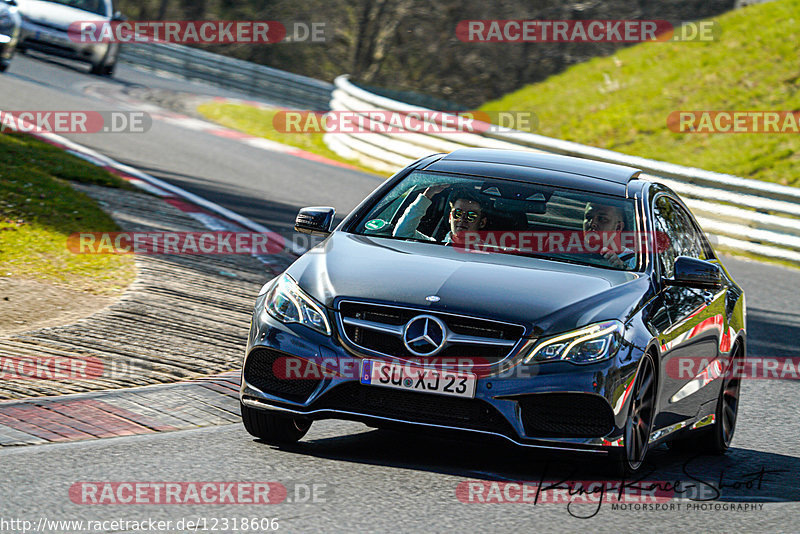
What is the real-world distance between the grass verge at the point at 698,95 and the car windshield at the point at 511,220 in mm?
14855

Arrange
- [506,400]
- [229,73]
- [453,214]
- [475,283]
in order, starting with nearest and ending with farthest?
1. [506,400]
2. [475,283]
3. [453,214]
4. [229,73]

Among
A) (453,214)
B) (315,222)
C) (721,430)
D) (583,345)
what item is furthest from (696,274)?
(315,222)

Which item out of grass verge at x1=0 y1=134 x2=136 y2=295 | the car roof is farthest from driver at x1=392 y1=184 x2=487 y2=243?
grass verge at x1=0 y1=134 x2=136 y2=295

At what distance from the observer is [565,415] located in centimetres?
554

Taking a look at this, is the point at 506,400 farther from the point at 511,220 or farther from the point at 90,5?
the point at 90,5

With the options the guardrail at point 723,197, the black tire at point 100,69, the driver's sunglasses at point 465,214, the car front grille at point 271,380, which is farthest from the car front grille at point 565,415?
the black tire at point 100,69

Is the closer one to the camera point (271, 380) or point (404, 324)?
point (404, 324)

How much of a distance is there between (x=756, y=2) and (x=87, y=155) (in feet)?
62.7

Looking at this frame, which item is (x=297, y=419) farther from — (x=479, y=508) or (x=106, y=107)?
(x=106, y=107)

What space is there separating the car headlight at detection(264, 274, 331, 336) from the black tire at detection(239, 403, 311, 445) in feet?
1.77

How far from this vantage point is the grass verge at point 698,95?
74.4 ft

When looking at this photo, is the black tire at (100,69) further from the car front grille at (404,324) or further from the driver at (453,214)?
the car front grille at (404,324)

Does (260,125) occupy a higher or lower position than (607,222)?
lower

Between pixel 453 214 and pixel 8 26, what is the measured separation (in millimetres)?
15276
